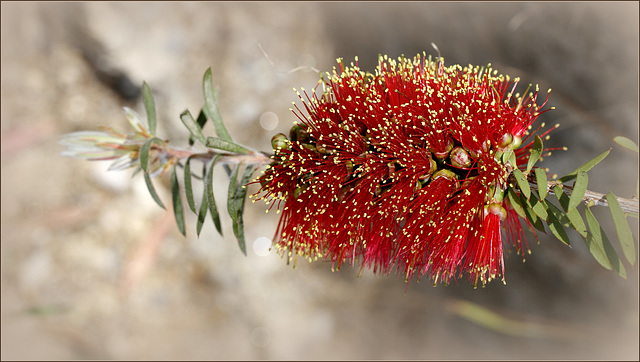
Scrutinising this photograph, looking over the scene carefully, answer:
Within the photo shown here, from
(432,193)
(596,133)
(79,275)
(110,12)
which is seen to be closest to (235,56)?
(110,12)

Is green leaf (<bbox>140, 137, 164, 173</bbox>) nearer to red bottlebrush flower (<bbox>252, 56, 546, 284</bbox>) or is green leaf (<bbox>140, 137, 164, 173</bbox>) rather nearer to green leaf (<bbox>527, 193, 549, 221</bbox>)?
red bottlebrush flower (<bbox>252, 56, 546, 284</bbox>)

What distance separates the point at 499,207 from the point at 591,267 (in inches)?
50.8

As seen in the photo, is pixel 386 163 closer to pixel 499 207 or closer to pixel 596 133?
pixel 499 207

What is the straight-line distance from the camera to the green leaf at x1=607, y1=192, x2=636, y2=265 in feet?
2.23

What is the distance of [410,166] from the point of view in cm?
77

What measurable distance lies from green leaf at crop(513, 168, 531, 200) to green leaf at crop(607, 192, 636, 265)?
129mm

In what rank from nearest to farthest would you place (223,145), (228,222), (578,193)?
1. (578,193)
2. (223,145)
3. (228,222)

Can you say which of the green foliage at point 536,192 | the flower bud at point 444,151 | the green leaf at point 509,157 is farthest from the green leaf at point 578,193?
the flower bud at point 444,151

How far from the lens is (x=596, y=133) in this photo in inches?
65.9

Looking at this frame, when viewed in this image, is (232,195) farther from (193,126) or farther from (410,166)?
(410,166)

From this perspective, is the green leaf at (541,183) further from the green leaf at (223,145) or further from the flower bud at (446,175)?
the green leaf at (223,145)

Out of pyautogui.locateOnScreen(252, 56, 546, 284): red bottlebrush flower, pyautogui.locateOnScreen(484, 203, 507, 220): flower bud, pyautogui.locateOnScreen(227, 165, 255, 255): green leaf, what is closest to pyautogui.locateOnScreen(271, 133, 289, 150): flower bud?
pyautogui.locateOnScreen(252, 56, 546, 284): red bottlebrush flower

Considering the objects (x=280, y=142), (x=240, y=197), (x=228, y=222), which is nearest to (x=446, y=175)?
(x=280, y=142)

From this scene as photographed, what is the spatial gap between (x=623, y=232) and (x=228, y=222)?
1.65 metres
